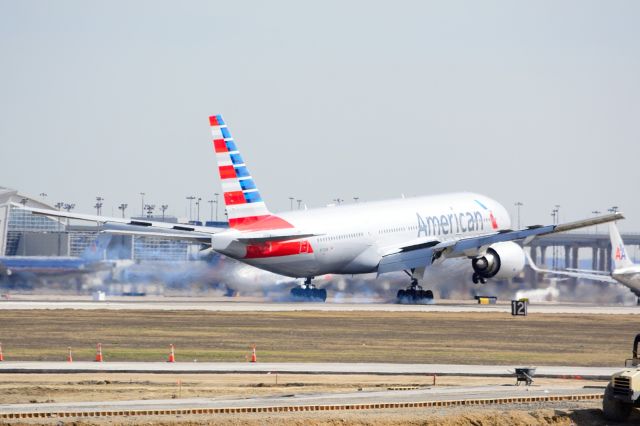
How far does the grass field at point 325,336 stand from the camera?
51.9 m

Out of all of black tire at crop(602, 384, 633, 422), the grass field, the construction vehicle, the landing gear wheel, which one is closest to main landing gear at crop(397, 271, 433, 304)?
the landing gear wheel

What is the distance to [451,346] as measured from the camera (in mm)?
56938

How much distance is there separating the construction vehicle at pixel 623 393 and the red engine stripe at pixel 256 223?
173 ft

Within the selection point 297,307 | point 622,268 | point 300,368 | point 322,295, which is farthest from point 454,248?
point 300,368

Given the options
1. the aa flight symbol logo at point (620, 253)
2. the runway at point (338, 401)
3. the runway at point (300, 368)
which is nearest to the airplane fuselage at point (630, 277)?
the aa flight symbol logo at point (620, 253)

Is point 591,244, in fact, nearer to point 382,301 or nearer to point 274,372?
→ point 382,301

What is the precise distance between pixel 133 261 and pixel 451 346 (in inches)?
A: 2240

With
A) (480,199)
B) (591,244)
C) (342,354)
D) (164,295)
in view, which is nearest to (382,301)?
(480,199)

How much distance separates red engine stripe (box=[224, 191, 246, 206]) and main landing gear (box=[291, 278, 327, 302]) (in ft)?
42.2

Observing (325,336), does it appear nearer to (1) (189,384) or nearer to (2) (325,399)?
(1) (189,384)

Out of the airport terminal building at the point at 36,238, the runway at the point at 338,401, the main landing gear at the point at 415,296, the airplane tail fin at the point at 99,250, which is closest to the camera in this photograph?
the runway at the point at 338,401

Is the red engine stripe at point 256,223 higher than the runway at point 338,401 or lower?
higher

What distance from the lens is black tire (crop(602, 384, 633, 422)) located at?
31.6 meters

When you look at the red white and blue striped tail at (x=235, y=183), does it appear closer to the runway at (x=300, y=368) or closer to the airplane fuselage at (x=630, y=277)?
the airplane fuselage at (x=630, y=277)
